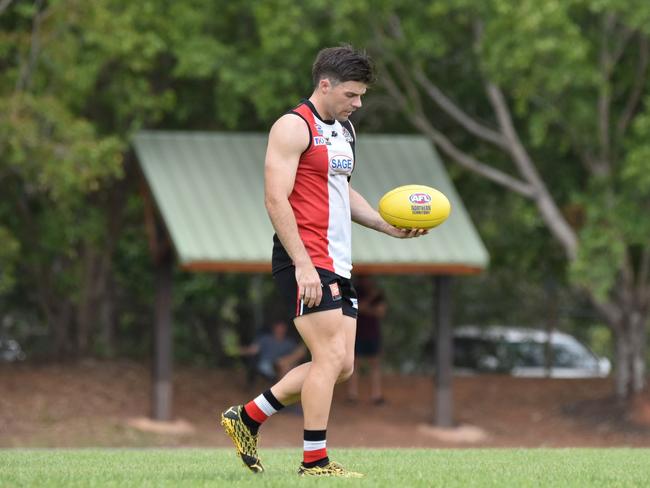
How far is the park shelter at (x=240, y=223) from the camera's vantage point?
18625 millimetres

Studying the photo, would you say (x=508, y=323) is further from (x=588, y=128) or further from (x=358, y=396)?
(x=588, y=128)

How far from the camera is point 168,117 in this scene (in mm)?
22406

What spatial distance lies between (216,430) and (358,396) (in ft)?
11.5

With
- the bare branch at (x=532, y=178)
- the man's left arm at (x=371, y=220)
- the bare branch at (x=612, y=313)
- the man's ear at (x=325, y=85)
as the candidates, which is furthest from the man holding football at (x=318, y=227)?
the bare branch at (x=612, y=313)

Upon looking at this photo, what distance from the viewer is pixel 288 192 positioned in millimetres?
7215

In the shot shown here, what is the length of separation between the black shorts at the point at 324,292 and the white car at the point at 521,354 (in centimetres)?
1770

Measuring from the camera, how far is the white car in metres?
24.9

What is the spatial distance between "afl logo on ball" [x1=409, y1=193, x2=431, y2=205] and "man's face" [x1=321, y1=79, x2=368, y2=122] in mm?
762

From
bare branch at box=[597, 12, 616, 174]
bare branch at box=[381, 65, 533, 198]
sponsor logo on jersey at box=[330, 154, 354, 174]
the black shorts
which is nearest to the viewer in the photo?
the black shorts

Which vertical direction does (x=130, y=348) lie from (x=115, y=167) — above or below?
below

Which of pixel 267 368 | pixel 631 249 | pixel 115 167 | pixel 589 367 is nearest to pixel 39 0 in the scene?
pixel 115 167

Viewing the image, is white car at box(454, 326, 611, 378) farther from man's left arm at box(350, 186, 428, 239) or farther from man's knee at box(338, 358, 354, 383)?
man's knee at box(338, 358, 354, 383)

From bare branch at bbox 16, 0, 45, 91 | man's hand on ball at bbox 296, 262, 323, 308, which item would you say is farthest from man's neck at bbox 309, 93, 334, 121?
bare branch at bbox 16, 0, 45, 91

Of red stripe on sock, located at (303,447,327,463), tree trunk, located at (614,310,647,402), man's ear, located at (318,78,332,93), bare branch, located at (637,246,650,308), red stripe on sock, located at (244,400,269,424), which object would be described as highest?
man's ear, located at (318,78,332,93)
